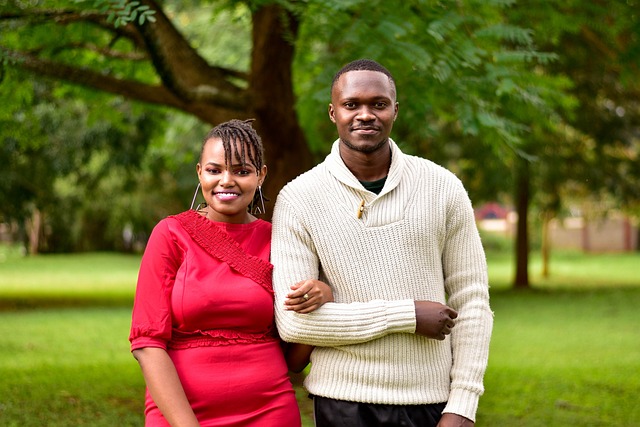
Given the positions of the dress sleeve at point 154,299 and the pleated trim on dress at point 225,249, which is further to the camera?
the pleated trim on dress at point 225,249

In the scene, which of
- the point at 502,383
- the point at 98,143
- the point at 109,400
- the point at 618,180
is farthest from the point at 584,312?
the point at 109,400

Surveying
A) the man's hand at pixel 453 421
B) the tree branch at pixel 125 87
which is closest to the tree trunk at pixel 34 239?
the tree branch at pixel 125 87

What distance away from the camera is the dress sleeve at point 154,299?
2.92 meters

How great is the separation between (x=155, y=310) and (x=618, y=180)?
1905 centimetres

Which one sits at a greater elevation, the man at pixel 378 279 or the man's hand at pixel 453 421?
the man at pixel 378 279

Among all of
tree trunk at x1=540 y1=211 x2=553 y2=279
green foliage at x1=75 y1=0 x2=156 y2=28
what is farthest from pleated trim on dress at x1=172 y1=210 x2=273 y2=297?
tree trunk at x1=540 y1=211 x2=553 y2=279

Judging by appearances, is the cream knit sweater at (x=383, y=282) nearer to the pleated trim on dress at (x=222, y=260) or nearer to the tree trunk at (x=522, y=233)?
the pleated trim on dress at (x=222, y=260)

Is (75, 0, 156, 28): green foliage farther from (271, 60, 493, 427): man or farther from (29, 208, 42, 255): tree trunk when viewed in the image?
(29, 208, 42, 255): tree trunk

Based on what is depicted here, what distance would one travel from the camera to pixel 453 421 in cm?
307

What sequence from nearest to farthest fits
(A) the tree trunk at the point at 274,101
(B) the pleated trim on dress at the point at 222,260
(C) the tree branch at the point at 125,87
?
(B) the pleated trim on dress at the point at 222,260, (C) the tree branch at the point at 125,87, (A) the tree trunk at the point at 274,101

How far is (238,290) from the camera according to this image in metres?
3.02

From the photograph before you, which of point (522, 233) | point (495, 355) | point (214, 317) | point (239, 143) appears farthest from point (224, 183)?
point (522, 233)

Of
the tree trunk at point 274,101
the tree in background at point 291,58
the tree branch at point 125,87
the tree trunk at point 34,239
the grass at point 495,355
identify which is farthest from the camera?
the tree trunk at point 34,239

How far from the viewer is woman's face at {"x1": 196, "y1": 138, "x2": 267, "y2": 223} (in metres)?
3.11
